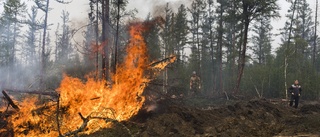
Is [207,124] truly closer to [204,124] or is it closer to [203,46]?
[204,124]

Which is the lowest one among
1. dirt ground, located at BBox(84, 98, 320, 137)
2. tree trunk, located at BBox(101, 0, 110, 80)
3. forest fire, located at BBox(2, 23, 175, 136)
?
dirt ground, located at BBox(84, 98, 320, 137)

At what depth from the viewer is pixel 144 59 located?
11961 millimetres

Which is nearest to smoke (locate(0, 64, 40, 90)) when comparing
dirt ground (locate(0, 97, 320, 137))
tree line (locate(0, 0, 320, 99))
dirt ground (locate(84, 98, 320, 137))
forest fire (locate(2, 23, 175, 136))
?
tree line (locate(0, 0, 320, 99))

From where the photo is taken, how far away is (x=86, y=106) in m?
9.04

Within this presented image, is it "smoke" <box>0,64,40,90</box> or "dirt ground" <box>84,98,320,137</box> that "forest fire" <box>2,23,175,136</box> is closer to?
"dirt ground" <box>84,98,320,137</box>

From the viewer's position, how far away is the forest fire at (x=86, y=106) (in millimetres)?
7934

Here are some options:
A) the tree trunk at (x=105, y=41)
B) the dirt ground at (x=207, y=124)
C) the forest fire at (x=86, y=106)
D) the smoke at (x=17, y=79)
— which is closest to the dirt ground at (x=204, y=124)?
the dirt ground at (x=207, y=124)

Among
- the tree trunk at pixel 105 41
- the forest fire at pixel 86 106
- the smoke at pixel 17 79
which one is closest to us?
the forest fire at pixel 86 106

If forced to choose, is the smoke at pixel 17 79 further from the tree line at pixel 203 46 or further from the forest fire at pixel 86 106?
the forest fire at pixel 86 106

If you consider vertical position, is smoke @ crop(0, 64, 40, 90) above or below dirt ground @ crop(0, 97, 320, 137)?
above

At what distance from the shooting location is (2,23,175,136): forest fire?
7934 millimetres

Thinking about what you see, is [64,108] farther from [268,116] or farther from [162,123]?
[268,116]

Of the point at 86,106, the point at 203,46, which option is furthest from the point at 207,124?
the point at 203,46

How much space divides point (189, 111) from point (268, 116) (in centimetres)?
455
